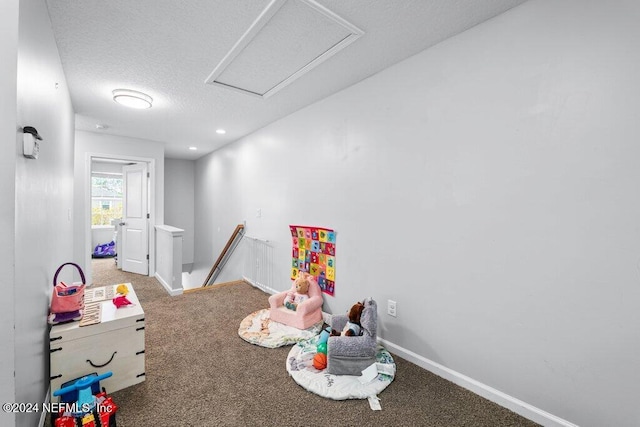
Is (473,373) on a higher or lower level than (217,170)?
lower

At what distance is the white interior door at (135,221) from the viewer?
4658 mm

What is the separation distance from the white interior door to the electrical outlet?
14.1 feet

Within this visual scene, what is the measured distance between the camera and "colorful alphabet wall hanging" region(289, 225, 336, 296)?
277 cm

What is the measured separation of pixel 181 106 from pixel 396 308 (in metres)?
3.21

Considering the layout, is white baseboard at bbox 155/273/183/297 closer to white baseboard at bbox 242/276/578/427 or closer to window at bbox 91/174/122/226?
white baseboard at bbox 242/276/578/427

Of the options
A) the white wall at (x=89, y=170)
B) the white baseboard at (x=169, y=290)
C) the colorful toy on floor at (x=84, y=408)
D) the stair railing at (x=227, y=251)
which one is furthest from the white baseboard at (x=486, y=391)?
the white wall at (x=89, y=170)

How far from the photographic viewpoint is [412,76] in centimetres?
207

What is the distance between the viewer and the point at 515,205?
5.19 ft

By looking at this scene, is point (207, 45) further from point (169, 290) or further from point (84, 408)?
point (169, 290)

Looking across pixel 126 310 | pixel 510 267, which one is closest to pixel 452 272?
pixel 510 267

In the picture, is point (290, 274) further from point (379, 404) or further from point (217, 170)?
point (217, 170)

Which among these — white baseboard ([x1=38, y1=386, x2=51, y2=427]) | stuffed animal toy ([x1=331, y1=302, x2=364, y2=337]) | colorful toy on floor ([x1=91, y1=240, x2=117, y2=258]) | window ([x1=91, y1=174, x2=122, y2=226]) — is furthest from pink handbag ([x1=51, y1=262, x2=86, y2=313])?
window ([x1=91, y1=174, x2=122, y2=226])

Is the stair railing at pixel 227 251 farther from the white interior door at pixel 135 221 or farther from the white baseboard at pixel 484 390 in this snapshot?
the white baseboard at pixel 484 390

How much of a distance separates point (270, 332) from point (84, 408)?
1383 mm
